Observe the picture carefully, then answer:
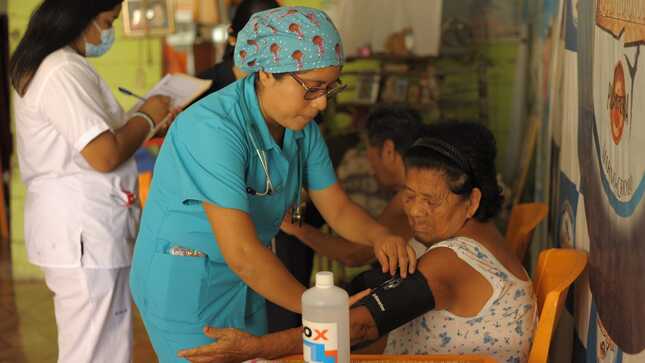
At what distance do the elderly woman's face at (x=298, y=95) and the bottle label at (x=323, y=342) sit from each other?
523 mm

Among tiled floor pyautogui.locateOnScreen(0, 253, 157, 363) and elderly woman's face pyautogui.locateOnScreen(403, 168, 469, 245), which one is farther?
tiled floor pyautogui.locateOnScreen(0, 253, 157, 363)

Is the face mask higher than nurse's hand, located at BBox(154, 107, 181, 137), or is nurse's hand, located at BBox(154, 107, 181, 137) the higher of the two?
the face mask

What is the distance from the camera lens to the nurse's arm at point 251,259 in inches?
67.9

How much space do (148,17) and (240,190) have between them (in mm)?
4029

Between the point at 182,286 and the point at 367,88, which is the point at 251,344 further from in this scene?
the point at 367,88

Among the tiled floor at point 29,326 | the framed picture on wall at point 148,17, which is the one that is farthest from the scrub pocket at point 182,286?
the framed picture on wall at point 148,17

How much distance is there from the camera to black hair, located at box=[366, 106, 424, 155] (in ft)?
10.1

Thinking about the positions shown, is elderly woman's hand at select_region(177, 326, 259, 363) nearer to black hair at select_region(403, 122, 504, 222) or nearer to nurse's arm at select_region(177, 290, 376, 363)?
nurse's arm at select_region(177, 290, 376, 363)

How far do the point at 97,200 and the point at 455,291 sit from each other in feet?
4.10

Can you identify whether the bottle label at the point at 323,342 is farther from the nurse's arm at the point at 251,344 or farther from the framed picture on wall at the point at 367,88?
the framed picture on wall at the point at 367,88

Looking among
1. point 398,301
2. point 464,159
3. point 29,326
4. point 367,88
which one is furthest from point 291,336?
point 367,88

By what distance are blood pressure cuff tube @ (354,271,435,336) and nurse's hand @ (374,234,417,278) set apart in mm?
22

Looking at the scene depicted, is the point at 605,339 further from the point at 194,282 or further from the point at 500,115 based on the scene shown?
the point at 500,115

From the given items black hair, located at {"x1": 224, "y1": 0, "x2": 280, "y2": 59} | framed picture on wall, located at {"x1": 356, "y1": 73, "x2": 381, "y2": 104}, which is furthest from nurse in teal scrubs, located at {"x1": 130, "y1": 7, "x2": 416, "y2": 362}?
framed picture on wall, located at {"x1": 356, "y1": 73, "x2": 381, "y2": 104}
